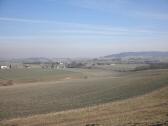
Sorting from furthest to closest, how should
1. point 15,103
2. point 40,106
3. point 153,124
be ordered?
1. point 15,103
2. point 40,106
3. point 153,124

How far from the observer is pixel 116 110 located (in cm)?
2262

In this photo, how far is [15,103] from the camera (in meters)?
31.5

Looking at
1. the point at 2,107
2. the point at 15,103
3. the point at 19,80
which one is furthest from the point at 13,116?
the point at 19,80

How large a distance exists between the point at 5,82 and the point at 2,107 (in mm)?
33884

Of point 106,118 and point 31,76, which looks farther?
point 31,76

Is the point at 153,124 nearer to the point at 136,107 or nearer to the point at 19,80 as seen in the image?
the point at 136,107

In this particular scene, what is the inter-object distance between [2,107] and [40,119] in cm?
959

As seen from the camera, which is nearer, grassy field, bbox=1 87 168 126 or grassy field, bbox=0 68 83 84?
grassy field, bbox=1 87 168 126

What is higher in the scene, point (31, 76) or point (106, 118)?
point (31, 76)

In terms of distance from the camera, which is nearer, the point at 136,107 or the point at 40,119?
the point at 40,119

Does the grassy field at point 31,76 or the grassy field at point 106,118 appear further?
the grassy field at point 31,76

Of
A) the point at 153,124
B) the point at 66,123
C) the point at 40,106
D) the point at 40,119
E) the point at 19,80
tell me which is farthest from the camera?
the point at 19,80

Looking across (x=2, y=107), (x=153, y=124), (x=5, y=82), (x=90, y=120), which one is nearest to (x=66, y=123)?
(x=90, y=120)

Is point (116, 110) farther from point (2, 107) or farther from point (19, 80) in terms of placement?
point (19, 80)
